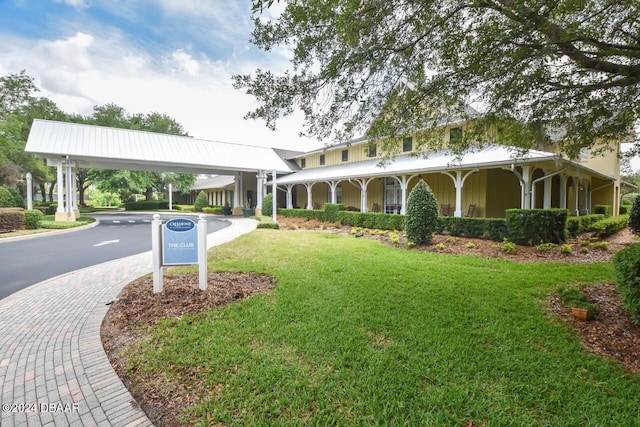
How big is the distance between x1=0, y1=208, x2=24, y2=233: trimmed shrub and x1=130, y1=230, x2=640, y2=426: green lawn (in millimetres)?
14841

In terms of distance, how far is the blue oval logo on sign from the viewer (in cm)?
474

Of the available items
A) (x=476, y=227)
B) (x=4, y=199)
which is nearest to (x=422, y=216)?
(x=476, y=227)

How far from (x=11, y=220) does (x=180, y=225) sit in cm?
1402

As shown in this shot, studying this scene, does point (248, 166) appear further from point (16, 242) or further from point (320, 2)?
point (320, 2)

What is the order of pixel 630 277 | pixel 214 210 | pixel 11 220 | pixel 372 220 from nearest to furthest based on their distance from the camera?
pixel 630 277 < pixel 11 220 < pixel 372 220 < pixel 214 210

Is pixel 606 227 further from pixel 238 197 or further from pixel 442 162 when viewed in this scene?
pixel 238 197

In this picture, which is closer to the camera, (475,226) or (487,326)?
(487,326)

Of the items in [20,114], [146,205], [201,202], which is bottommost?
[146,205]

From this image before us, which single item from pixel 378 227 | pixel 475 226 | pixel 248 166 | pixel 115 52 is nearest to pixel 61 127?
pixel 248 166

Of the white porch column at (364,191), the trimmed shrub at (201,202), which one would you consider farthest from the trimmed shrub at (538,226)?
the trimmed shrub at (201,202)

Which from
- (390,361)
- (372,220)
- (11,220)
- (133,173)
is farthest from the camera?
(133,173)

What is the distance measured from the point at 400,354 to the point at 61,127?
25446mm

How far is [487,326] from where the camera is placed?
363 cm

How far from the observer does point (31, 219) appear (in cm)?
1346
